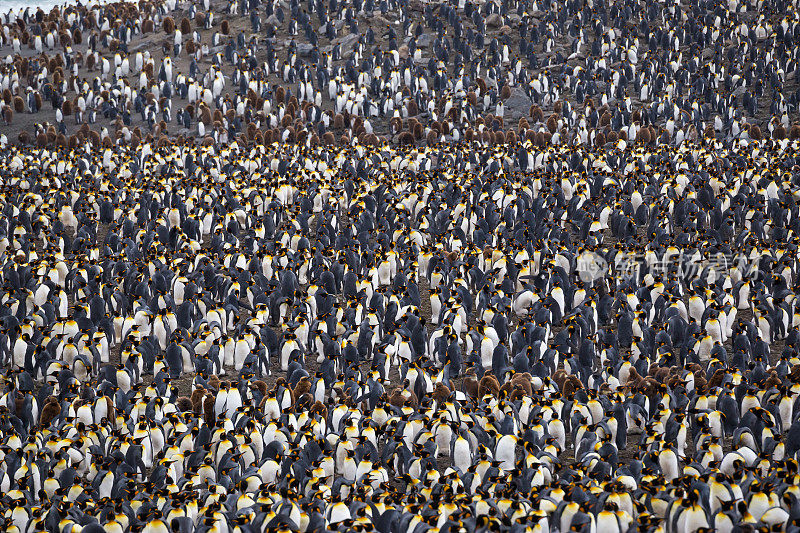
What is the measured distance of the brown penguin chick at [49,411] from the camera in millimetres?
10709

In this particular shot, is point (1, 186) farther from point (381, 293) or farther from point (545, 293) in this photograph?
point (545, 293)

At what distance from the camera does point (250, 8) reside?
3503 centimetres

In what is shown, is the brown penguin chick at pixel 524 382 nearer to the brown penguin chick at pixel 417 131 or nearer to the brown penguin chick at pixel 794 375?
the brown penguin chick at pixel 794 375

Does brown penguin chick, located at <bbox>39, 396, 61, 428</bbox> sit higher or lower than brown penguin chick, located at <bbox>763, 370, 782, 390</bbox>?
lower

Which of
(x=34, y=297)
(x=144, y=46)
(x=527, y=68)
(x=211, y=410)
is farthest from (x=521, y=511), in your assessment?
(x=144, y=46)

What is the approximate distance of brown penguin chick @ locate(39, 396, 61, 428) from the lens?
10709 millimetres

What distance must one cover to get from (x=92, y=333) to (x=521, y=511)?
6.88 metres

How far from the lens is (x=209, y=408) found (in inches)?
419

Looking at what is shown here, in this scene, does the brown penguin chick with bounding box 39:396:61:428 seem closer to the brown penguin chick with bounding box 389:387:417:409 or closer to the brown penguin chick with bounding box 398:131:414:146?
the brown penguin chick with bounding box 389:387:417:409

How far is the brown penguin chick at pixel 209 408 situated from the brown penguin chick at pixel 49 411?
1.73 meters

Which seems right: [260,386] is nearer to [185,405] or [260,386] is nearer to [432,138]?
[185,405]

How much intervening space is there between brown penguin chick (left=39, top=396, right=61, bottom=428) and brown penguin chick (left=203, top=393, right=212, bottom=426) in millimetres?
1733

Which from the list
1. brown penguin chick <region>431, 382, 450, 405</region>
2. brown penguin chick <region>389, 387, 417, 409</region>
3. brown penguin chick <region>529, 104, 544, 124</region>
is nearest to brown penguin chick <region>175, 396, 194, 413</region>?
brown penguin chick <region>389, 387, 417, 409</region>

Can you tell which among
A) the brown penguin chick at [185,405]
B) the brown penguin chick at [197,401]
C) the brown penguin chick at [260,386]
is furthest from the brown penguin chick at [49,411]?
the brown penguin chick at [260,386]
